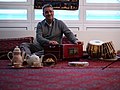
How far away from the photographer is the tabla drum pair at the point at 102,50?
3.77m

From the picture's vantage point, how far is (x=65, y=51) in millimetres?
3564

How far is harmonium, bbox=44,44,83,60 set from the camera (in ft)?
11.6

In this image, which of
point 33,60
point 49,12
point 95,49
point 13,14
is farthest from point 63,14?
point 33,60

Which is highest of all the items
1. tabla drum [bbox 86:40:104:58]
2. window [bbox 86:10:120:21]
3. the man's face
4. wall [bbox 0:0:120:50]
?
the man's face

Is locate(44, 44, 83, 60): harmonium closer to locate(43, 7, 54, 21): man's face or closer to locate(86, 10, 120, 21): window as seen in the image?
locate(43, 7, 54, 21): man's face

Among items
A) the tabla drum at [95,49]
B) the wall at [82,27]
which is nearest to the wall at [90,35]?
the wall at [82,27]

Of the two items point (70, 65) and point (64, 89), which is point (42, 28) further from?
point (64, 89)

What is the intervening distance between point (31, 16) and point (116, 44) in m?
1.60

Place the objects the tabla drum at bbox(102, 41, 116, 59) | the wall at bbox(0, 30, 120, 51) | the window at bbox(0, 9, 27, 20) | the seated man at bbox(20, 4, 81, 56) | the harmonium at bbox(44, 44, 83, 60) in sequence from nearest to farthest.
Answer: the harmonium at bbox(44, 44, 83, 60)
the tabla drum at bbox(102, 41, 116, 59)
the seated man at bbox(20, 4, 81, 56)
the wall at bbox(0, 30, 120, 51)
the window at bbox(0, 9, 27, 20)

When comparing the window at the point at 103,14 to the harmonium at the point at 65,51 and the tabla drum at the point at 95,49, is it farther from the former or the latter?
the harmonium at the point at 65,51

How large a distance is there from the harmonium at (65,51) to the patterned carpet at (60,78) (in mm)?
606

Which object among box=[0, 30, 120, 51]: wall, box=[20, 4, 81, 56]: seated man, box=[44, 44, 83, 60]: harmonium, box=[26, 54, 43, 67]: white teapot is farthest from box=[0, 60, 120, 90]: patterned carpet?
box=[0, 30, 120, 51]: wall

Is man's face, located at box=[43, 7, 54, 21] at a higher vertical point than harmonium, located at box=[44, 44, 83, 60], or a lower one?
higher

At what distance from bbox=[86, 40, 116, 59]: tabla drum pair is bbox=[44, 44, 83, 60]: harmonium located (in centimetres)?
30
